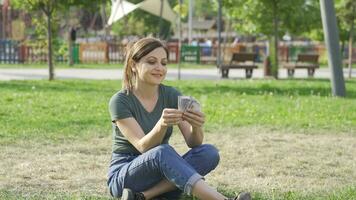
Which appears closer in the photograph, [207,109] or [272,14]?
[207,109]

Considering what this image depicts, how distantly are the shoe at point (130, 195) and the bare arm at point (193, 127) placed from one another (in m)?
0.51

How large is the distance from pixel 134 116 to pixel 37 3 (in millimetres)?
14157

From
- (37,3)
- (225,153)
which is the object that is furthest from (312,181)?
(37,3)

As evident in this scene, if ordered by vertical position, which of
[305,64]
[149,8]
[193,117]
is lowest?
[305,64]

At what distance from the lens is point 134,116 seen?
4.68 metres

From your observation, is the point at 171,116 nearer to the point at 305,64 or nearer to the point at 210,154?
the point at 210,154

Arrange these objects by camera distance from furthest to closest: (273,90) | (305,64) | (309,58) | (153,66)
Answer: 1. (309,58)
2. (305,64)
3. (273,90)
4. (153,66)

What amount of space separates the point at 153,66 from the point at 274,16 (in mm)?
18599

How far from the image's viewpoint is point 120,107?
4602 millimetres

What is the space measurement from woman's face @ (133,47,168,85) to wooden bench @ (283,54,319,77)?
20067 millimetres

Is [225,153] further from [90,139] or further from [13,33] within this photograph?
[13,33]

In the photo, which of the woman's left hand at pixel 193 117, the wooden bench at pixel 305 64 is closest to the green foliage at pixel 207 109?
the woman's left hand at pixel 193 117

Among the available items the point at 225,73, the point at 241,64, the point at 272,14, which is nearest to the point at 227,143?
the point at 225,73

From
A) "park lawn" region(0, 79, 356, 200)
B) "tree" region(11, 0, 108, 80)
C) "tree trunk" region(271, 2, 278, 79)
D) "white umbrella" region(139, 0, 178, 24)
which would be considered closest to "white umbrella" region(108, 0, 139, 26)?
"white umbrella" region(139, 0, 178, 24)
